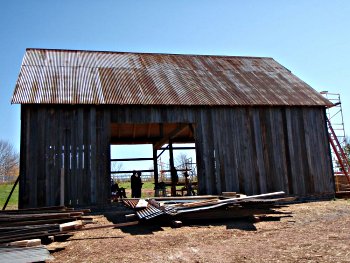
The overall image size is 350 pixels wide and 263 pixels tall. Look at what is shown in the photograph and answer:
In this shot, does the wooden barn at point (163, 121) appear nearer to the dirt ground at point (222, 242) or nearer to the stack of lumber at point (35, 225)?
the stack of lumber at point (35, 225)

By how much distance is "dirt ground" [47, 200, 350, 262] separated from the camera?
6.90 metres

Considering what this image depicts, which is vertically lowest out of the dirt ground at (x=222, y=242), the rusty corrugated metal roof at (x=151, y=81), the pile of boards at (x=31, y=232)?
the dirt ground at (x=222, y=242)

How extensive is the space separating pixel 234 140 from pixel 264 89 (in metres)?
3.87

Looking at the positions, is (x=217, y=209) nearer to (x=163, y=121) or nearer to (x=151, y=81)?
(x=163, y=121)

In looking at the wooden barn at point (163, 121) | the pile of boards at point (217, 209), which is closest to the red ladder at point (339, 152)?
the wooden barn at point (163, 121)

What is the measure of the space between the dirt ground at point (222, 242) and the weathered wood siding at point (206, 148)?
15.2ft

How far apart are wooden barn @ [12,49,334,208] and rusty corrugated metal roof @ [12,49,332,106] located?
2.1 inches

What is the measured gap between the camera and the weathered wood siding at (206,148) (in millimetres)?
14273

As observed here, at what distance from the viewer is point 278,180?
16.9 meters

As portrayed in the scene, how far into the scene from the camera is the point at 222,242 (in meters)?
8.35

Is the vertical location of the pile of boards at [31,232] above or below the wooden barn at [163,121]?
below

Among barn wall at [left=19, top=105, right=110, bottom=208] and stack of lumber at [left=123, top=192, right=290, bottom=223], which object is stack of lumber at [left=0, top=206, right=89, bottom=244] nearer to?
stack of lumber at [left=123, top=192, right=290, bottom=223]

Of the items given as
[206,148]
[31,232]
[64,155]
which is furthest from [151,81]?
[31,232]

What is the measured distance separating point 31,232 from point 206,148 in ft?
30.1
